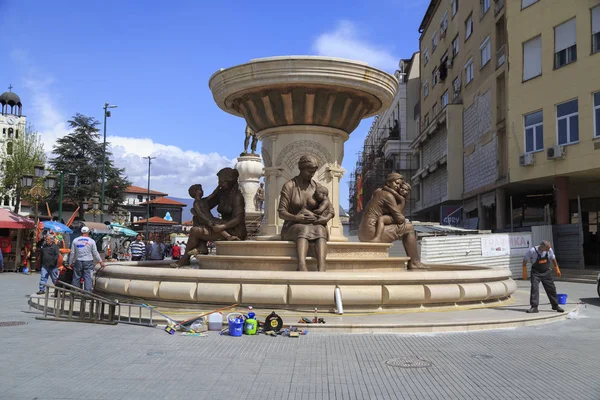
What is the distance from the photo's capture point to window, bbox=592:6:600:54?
2262cm

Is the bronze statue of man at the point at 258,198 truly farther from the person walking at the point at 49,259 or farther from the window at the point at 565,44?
the person walking at the point at 49,259

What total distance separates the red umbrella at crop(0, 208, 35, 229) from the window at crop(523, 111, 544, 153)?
22174mm

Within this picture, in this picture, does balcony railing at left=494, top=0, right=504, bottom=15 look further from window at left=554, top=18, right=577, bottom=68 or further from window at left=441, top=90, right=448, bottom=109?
window at left=441, top=90, right=448, bottom=109

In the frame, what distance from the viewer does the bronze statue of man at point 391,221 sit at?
1166 centimetres

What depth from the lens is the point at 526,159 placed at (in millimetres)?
25516

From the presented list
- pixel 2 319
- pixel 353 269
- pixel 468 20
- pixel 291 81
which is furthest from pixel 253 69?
pixel 468 20

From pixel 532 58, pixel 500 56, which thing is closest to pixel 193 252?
pixel 532 58

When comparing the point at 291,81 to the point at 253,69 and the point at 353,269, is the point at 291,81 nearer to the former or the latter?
the point at 253,69

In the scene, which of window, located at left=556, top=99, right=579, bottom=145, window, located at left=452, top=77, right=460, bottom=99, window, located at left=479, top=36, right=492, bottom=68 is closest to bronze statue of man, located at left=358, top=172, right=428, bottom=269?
window, located at left=556, top=99, right=579, bottom=145

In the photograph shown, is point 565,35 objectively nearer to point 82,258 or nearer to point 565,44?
point 565,44

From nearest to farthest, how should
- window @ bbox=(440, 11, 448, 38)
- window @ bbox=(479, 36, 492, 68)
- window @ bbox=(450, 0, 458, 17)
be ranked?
window @ bbox=(479, 36, 492, 68), window @ bbox=(450, 0, 458, 17), window @ bbox=(440, 11, 448, 38)

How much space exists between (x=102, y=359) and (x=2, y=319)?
13.0 ft

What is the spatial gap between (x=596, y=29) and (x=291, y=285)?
20.3 meters

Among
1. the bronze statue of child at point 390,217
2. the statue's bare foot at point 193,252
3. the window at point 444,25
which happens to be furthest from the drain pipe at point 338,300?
the window at point 444,25
